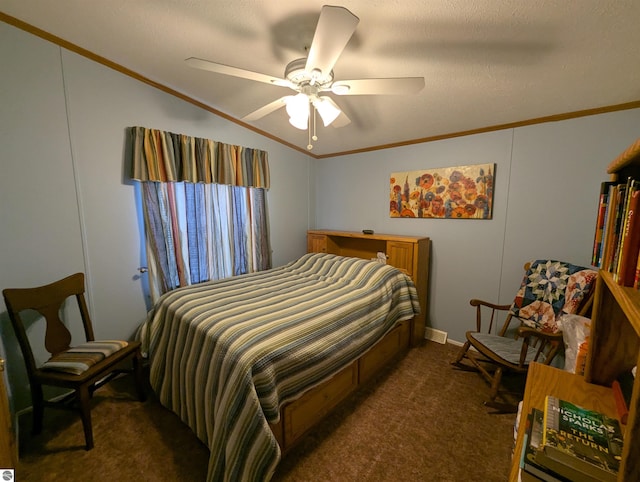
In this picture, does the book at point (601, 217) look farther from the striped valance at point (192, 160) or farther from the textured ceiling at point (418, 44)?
the striped valance at point (192, 160)

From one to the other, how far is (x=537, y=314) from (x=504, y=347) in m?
0.41

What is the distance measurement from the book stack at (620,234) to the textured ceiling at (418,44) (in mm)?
1022

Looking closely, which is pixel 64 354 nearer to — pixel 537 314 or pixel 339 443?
pixel 339 443

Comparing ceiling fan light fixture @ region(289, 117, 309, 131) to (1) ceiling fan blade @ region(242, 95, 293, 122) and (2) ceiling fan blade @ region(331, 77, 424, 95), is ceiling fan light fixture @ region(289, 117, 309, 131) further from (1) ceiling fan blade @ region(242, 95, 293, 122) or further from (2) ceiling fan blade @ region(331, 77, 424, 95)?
(2) ceiling fan blade @ region(331, 77, 424, 95)

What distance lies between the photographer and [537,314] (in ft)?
6.92

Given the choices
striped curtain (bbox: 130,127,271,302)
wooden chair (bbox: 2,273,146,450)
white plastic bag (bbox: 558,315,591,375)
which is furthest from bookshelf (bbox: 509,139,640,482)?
striped curtain (bbox: 130,127,271,302)

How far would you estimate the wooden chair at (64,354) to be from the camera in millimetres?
1585

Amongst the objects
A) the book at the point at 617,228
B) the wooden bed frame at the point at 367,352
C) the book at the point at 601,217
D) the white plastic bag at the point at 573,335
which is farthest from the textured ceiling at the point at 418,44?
the white plastic bag at the point at 573,335

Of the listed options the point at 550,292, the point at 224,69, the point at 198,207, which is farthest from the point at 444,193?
the point at 198,207

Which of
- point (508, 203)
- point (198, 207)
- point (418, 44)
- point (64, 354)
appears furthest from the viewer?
point (198, 207)

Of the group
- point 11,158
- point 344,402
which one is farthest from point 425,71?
point 11,158

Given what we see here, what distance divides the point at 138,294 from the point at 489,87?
3305mm

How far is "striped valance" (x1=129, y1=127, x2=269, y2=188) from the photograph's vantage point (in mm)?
2207

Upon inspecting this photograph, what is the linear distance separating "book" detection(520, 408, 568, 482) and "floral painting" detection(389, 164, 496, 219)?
6.79ft
